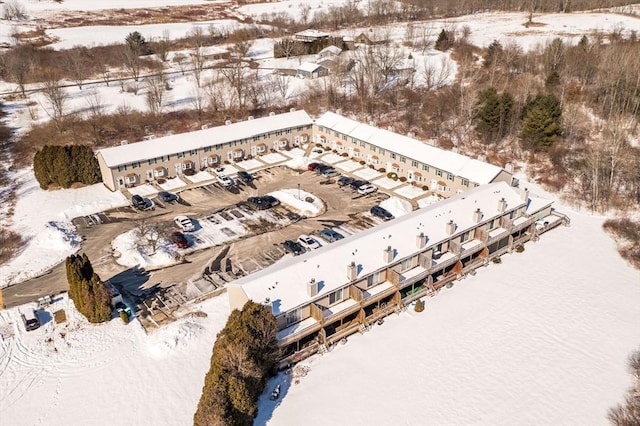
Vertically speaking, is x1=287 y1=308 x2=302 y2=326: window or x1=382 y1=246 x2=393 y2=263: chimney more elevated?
x1=382 y1=246 x2=393 y2=263: chimney

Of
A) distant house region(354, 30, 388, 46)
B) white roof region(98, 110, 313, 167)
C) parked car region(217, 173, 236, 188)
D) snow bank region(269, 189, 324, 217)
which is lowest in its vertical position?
snow bank region(269, 189, 324, 217)

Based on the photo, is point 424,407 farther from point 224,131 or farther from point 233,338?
point 224,131

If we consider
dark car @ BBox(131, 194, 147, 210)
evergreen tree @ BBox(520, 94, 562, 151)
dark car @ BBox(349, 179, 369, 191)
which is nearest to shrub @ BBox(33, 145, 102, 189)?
dark car @ BBox(131, 194, 147, 210)

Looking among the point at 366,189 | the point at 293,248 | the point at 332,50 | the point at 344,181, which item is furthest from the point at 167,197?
the point at 332,50

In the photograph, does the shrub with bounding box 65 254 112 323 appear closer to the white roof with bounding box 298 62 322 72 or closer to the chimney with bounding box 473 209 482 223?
the chimney with bounding box 473 209 482 223

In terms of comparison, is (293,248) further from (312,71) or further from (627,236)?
(312,71)

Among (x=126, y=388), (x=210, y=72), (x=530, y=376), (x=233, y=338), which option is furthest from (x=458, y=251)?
(x=210, y=72)

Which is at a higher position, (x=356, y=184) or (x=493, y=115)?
(x=493, y=115)
